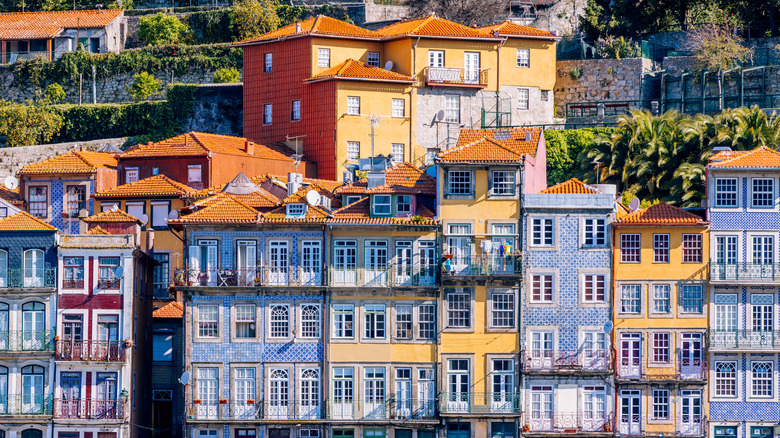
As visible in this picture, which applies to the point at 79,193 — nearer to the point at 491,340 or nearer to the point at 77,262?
the point at 77,262

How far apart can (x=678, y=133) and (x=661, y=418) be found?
15.7 metres

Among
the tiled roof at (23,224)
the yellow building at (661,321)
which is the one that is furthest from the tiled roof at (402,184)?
the tiled roof at (23,224)

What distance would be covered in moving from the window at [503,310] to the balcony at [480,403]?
2.51 metres

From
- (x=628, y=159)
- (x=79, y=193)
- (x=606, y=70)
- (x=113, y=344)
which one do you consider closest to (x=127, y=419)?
(x=113, y=344)

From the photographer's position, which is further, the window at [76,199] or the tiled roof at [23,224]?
the window at [76,199]

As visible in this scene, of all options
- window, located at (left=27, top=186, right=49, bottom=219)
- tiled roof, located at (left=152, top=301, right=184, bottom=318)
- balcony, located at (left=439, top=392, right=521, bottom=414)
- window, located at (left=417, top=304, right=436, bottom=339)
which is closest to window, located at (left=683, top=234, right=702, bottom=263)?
balcony, located at (left=439, top=392, right=521, bottom=414)

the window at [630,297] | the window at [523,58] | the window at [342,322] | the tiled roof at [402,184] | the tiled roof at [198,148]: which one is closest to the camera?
the window at [342,322]

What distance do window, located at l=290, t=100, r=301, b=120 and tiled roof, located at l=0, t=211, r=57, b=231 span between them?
69.9ft

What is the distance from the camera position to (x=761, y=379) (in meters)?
65.1

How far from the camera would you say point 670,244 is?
216 ft

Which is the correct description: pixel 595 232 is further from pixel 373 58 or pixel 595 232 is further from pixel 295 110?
pixel 373 58

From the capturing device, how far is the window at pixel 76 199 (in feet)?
257

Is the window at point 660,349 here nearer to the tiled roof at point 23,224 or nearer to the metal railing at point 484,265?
the metal railing at point 484,265

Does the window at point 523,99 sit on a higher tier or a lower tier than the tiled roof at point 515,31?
lower
